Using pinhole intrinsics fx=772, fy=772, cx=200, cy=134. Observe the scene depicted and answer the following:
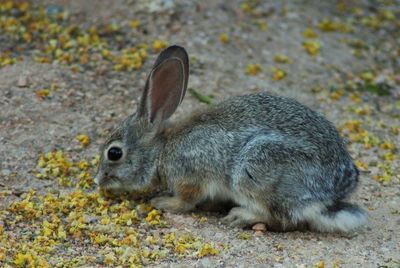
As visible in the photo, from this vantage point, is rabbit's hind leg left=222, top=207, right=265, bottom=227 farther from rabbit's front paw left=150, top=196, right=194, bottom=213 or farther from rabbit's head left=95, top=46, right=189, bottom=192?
rabbit's head left=95, top=46, right=189, bottom=192

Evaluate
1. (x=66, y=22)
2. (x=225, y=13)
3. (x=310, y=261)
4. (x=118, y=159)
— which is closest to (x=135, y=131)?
(x=118, y=159)

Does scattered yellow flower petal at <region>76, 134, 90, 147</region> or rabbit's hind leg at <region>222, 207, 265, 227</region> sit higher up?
scattered yellow flower petal at <region>76, 134, 90, 147</region>

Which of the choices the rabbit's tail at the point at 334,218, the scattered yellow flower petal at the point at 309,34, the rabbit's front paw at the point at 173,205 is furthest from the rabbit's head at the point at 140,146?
the scattered yellow flower petal at the point at 309,34

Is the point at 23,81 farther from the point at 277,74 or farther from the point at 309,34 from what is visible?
the point at 309,34

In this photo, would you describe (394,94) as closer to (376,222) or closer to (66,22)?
(376,222)

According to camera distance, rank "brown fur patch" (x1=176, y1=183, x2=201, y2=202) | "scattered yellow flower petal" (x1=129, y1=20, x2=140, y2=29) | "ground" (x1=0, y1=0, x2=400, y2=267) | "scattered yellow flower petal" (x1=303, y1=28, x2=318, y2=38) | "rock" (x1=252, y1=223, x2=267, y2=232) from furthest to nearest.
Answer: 1. "scattered yellow flower petal" (x1=303, y1=28, x2=318, y2=38)
2. "scattered yellow flower petal" (x1=129, y1=20, x2=140, y2=29)
3. "brown fur patch" (x1=176, y1=183, x2=201, y2=202)
4. "rock" (x1=252, y1=223, x2=267, y2=232)
5. "ground" (x1=0, y1=0, x2=400, y2=267)

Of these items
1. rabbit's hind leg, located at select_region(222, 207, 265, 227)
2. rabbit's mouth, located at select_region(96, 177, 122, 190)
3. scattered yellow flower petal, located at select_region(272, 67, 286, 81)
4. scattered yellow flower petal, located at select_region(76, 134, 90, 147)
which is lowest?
rabbit's hind leg, located at select_region(222, 207, 265, 227)

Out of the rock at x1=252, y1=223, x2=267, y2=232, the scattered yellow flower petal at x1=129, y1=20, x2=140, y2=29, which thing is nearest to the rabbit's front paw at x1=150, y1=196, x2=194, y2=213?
the rock at x1=252, y1=223, x2=267, y2=232
